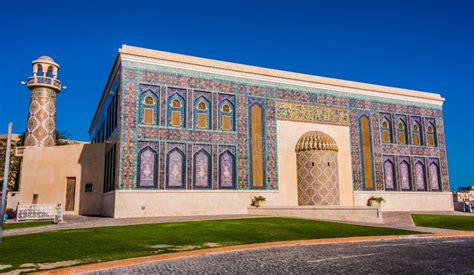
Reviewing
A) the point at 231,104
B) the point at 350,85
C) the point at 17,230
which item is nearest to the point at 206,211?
the point at 231,104

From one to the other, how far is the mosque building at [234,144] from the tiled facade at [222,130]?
6cm

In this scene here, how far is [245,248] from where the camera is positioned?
32.6ft

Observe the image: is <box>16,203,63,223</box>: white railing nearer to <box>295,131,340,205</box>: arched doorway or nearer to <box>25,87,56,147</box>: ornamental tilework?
<box>25,87,56,147</box>: ornamental tilework

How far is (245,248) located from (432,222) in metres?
13.1

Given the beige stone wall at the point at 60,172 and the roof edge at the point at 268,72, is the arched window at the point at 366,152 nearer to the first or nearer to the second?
the roof edge at the point at 268,72

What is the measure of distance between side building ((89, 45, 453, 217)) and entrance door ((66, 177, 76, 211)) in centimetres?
213

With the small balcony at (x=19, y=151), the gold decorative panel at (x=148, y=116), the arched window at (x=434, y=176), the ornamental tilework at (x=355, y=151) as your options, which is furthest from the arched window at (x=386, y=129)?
the small balcony at (x=19, y=151)

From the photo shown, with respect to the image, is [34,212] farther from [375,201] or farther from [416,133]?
[416,133]

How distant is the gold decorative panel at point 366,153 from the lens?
1052 inches

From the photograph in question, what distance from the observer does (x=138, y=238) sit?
37.6 feet

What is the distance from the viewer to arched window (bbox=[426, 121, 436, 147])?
29.8 m

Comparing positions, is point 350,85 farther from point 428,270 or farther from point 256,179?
point 428,270

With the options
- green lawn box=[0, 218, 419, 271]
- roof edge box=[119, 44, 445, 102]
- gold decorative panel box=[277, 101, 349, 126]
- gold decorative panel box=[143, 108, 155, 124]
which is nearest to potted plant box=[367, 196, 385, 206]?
gold decorative panel box=[277, 101, 349, 126]

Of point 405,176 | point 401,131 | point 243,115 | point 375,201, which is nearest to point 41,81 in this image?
point 243,115
